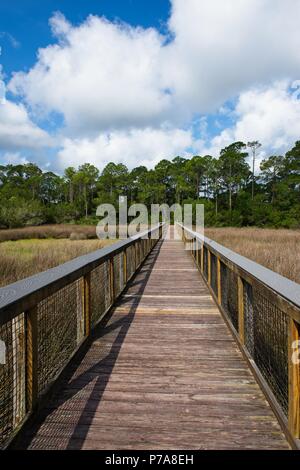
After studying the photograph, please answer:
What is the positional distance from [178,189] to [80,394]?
234 feet

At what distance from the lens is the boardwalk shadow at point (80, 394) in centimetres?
184

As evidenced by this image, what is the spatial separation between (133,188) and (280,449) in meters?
82.4

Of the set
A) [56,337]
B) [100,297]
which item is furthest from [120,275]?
[56,337]

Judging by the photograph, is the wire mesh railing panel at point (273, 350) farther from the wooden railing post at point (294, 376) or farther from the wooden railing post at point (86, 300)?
the wooden railing post at point (86, 300)

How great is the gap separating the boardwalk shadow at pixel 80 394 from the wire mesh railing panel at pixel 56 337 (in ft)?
0.55

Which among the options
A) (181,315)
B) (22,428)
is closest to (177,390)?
(22,428)

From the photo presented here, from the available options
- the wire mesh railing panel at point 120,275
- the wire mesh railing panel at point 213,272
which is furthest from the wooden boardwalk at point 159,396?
the wire mesh railing panel at point 120,275

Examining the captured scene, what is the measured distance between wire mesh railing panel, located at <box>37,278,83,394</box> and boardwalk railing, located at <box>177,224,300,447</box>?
64.2 inches

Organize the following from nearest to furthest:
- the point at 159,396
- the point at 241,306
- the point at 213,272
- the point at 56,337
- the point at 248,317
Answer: the point at 159,396
the point at 248,317
the point at 241,306
the point at 56,337
the point at 213,272

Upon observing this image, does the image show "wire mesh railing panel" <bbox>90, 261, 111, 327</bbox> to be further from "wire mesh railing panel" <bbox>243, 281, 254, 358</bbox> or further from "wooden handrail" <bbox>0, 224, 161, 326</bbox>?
"wire mesh railing panel" <bbox>243, 281, 254, 358</bbox>

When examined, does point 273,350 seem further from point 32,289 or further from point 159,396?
point 32,289

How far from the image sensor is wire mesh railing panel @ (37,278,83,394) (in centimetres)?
279

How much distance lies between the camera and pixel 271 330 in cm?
324
